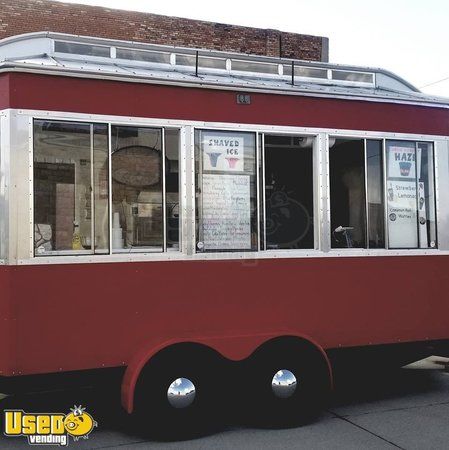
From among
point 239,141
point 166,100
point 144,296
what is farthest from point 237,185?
point 144,296

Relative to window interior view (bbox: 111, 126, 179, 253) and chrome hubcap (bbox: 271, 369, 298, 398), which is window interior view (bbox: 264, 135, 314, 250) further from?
chrome hubcap (bbox: 271, 369, 298, 398)

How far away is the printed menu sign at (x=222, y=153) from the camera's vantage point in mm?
4734

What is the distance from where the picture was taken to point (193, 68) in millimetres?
5238

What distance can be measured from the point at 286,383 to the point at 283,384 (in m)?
0.03

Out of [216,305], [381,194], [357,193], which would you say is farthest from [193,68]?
[216,305]

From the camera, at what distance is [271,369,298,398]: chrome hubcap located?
4695mm

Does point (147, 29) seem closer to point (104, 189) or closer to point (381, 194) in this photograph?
point (381, 194)

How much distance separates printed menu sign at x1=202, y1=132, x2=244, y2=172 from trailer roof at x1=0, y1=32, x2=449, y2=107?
1.41 ft

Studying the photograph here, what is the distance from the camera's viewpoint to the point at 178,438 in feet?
14.5

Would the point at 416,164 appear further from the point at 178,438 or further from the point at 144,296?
the point at 178,438

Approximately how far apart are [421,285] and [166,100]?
286 centimetres

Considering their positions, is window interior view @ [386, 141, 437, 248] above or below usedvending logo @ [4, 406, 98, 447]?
above

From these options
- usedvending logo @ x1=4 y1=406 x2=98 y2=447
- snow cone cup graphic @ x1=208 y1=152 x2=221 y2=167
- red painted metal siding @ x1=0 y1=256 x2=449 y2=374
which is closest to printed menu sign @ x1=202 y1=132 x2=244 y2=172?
snow cone cup graphic @ x1=208 y1=152 x2=221 y2=167

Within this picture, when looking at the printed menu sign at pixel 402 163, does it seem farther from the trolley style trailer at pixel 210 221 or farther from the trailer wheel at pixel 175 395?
the trailer wheel at pixel 175 395
